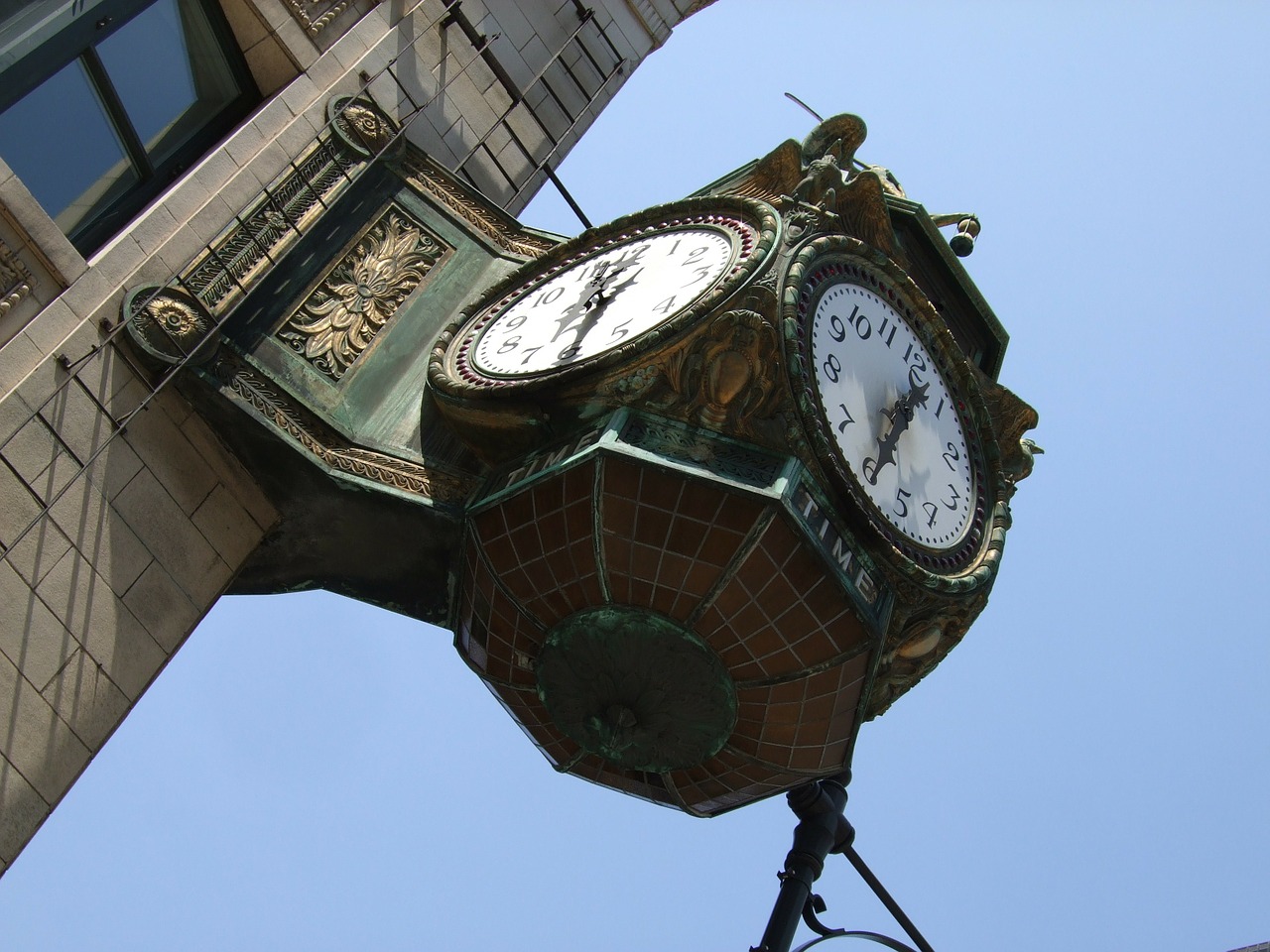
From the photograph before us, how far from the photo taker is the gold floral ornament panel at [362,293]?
10.5 metres

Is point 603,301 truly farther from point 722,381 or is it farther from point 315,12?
point 315,12

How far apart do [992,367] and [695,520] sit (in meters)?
4.89

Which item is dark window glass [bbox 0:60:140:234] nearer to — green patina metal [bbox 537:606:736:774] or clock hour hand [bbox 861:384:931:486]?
green patina metal [bbox 537:606:736:774]

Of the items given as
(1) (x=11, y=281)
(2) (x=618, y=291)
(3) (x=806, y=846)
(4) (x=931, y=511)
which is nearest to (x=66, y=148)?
(1) (x=11, y=281)

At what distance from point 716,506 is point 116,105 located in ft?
16.4

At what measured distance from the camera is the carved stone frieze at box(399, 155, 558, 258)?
39.3ft

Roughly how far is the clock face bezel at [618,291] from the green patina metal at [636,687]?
5.23 ft

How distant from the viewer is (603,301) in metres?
10.4

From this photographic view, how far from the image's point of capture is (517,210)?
553 inches

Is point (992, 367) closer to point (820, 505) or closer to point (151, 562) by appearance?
point (820, 505)

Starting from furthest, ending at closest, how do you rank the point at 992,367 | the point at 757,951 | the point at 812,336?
1. the point at 992,367
2. the point at 812,336
3. the point at 757,951

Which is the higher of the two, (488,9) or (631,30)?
(631,30)

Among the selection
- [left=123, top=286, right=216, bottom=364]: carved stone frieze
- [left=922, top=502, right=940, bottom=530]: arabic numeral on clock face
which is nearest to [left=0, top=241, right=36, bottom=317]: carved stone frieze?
[left=123, top=286, right=216, bottom=364]: carved stone frieze

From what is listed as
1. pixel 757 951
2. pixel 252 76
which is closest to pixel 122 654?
pixel 757 951
